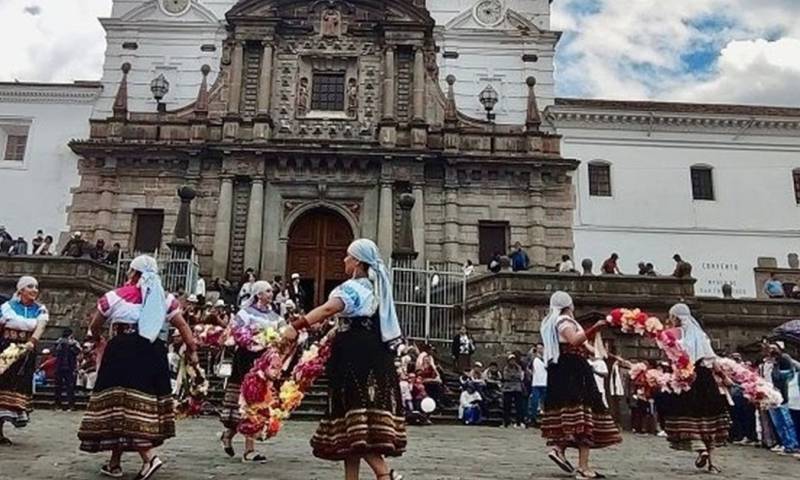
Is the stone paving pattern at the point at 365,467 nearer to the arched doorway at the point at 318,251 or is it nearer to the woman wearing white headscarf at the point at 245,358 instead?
the woman wearing white headscarf at the point at 245,358

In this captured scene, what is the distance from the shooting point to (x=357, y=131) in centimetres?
2627

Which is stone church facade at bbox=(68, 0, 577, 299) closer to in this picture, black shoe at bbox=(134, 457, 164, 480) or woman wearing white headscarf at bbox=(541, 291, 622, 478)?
woman wearing white headscarf at bbox=(541, 291, 622, 478)

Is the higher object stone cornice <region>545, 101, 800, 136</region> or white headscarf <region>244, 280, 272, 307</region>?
stone cornice <region>545, 101, 800, 136</region>

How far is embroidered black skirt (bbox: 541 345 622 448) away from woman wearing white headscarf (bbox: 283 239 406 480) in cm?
239

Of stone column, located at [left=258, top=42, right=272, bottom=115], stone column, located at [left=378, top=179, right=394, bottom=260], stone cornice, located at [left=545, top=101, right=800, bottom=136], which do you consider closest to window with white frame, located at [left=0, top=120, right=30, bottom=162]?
stone column, located at [left=258, top=42, right=272, bottom=115]

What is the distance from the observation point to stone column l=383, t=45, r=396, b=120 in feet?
85.6

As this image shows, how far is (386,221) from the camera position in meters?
24.7

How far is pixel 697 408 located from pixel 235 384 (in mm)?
5578

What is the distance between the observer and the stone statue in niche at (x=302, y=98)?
87.5 feet

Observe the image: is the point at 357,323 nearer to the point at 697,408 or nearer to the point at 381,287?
the point at 381,287

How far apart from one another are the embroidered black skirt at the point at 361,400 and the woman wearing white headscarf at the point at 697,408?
4.68 metres

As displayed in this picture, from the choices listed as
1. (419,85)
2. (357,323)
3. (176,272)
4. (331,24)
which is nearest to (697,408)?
(357,323)

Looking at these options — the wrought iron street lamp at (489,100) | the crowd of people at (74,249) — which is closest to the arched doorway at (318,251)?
the crowd of people at (74,249)

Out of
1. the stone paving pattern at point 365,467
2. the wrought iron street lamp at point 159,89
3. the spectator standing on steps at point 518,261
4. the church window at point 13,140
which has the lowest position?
the stone paving pattern at point 365,467
